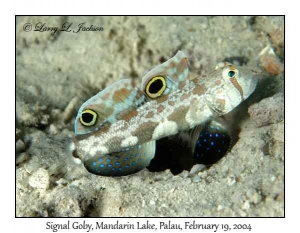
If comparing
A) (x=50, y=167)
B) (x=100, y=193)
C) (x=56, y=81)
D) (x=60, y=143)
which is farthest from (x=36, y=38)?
(x=100, y=193)

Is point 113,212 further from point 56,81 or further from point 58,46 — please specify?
point 58,46

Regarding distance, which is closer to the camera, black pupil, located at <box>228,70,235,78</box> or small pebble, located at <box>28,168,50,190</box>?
small pebble, located at <box>28,168,50,190</box>

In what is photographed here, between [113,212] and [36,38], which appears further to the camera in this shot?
[36,38]

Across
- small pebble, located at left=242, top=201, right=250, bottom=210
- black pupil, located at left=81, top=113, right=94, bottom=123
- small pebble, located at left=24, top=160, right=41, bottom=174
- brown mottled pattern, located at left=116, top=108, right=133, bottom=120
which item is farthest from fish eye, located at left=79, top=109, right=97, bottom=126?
small pebble, located at left=242, top=201, right=250, bottom=210

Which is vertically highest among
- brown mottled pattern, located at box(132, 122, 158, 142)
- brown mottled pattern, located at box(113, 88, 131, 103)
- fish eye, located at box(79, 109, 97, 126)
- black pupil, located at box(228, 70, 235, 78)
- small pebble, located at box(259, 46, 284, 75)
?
small pebble, located at box(259, 46, 284, 75)

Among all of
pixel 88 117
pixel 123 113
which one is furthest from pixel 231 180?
pixel 88 117

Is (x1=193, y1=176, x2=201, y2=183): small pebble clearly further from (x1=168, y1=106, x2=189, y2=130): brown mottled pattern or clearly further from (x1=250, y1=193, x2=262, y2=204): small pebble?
(x1=168, y1=106, x2=189, y2=130): brown mottled pattern

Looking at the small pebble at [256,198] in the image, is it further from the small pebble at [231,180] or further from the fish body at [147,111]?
the fish body at [147,111]
